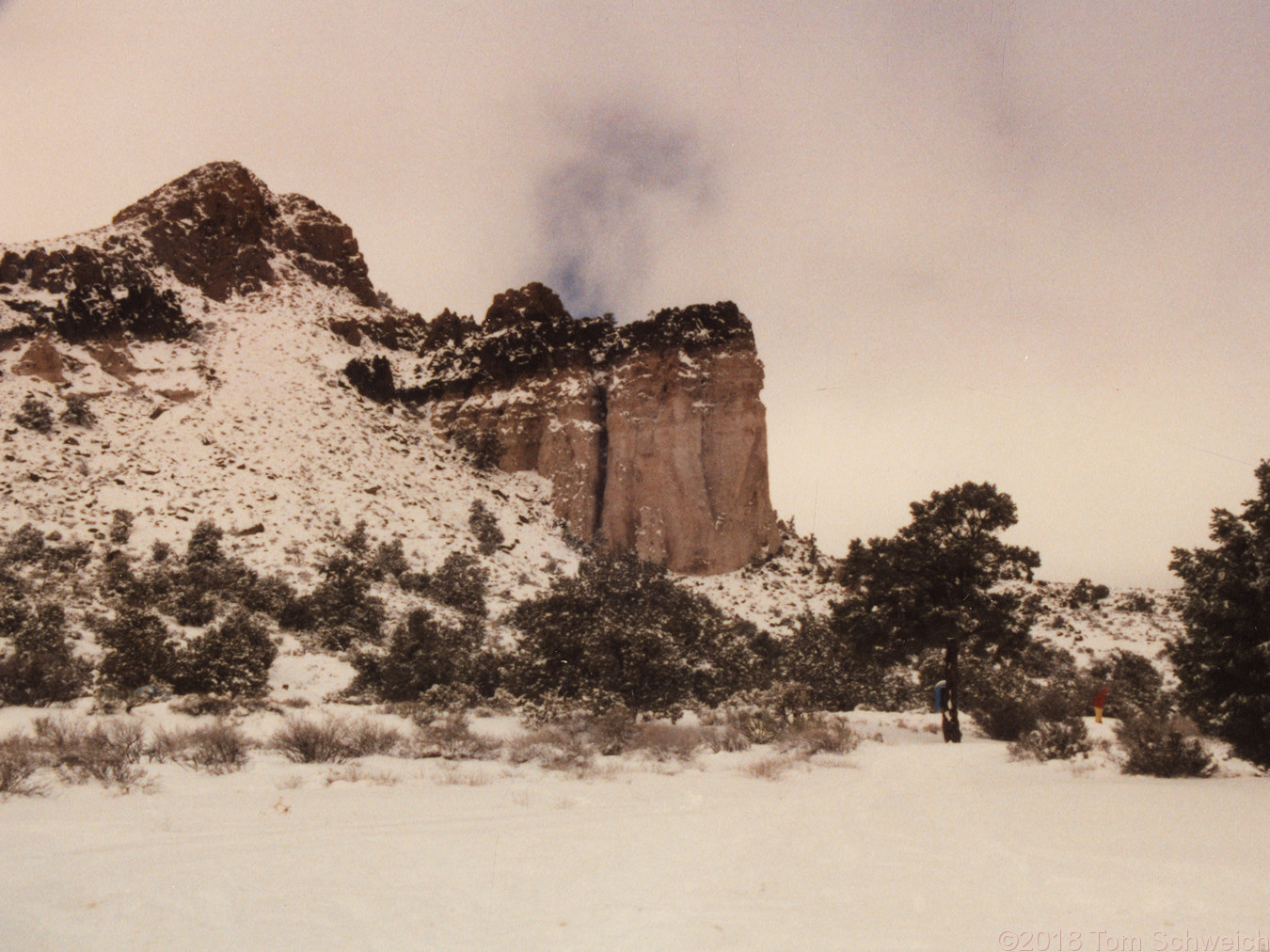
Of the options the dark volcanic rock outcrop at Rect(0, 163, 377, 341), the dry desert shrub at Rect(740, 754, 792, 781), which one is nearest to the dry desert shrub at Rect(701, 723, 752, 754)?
the dry desert shrub at Rect(740, 754, 792, 781)

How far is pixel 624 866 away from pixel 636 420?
43244 mm

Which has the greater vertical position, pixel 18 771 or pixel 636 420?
pixel 636 420

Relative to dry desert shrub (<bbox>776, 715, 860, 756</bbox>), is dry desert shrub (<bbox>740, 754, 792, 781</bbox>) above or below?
above

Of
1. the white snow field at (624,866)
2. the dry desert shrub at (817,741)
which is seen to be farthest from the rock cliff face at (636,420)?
the white snow field at (624,866)

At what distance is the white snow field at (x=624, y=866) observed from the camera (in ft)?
13.5

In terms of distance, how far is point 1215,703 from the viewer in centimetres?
1091

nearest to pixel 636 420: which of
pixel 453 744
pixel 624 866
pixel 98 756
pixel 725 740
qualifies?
pixel 725 740

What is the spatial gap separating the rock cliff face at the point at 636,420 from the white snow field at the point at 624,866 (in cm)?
3563

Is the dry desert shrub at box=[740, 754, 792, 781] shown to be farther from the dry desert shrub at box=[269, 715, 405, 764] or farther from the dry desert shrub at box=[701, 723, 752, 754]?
the dry desert shrub at box=[269, 715, 405, 764]

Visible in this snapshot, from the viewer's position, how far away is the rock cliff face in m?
45.3

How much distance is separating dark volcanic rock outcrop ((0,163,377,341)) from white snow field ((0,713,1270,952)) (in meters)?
45.3

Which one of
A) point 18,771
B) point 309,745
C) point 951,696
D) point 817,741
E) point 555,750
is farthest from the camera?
point 951,696

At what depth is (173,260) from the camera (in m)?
51.8

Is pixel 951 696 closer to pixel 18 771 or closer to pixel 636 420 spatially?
pixel 18 771
